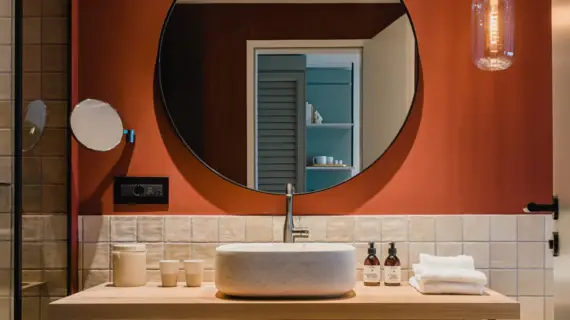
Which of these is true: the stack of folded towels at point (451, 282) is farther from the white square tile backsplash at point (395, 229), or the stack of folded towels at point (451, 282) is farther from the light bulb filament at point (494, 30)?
the light bulb filament at point (494, 30)

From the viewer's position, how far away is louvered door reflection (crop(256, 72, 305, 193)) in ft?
8.52

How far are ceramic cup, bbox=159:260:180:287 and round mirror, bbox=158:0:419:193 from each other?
1.28ft

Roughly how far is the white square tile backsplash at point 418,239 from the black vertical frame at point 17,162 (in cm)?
56

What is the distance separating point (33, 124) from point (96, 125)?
11.8 inches

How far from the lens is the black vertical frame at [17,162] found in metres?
2.04

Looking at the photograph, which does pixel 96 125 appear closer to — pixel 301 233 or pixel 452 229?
pixel 301 233

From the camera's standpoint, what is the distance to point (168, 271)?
2.41 metres

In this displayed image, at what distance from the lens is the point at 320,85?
2582 millimetres

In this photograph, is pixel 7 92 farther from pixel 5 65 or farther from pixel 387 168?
pixel 387 168

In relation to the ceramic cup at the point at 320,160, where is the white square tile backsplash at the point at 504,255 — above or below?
below

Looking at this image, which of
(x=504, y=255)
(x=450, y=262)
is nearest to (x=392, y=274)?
(x=450, y=262)

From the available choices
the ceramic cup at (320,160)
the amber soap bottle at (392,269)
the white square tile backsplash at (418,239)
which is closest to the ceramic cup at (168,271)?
the white square tile backsplash at (418,239)

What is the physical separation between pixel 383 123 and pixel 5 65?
4.26 ft

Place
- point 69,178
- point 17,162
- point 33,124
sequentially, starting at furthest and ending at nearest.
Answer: point 69,178, point 33,124, point 17,162
